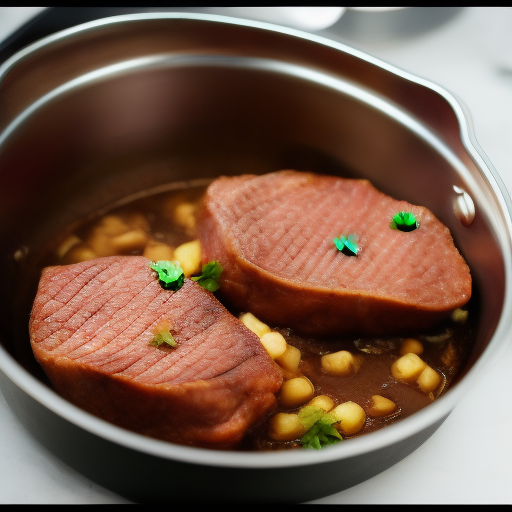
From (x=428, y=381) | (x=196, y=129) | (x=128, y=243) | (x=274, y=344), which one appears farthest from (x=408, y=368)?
(x=196, y=129)

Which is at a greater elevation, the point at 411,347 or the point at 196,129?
the point at 196,129

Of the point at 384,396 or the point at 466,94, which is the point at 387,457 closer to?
the point at 384,396

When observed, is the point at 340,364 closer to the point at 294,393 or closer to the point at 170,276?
the point at 294,393

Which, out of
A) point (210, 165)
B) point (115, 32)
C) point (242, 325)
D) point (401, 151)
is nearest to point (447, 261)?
point (401, 151)

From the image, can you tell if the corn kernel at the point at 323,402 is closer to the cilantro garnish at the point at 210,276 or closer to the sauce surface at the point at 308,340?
the sauce surface at the point at 308,340

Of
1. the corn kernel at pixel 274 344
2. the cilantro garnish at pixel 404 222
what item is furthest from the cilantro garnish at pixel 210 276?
the cilantro garnish at pixel 404 222
